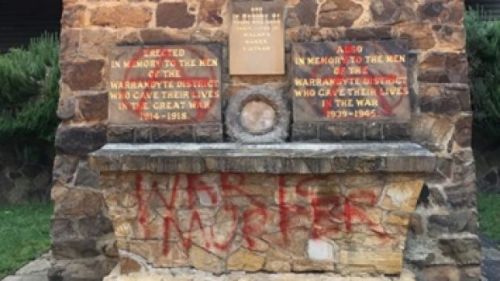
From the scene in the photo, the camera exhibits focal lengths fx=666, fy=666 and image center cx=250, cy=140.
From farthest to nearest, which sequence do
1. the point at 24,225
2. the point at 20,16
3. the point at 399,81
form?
the point at 20,16
the point at 24,225
the point at 399,81

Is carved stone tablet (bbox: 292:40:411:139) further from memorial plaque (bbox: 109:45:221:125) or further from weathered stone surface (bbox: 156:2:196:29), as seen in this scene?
weathered stone surface (bbox: 156:2:196:29)

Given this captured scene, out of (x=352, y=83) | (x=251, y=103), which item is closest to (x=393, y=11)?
(x=352, y=83)

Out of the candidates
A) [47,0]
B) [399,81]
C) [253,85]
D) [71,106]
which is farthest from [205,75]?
[47,0]

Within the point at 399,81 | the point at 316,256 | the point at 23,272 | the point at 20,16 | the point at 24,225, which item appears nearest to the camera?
the point at 316,256

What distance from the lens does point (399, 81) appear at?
15.6 feet

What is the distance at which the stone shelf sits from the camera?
4.06m

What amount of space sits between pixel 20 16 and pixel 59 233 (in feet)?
20.9

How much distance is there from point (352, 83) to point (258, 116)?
2.35 ft

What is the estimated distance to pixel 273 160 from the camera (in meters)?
4.09

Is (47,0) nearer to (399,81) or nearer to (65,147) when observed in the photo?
(65,147)

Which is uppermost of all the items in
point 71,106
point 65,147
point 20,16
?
point 20,16

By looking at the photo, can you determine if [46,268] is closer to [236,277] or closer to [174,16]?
[236,277]

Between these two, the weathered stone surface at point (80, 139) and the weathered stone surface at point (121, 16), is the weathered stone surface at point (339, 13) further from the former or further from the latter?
the weathered stone surface at point (80, 139)

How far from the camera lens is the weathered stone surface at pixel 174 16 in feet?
16.4
